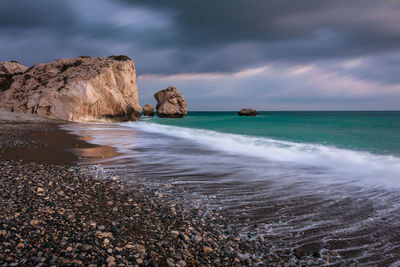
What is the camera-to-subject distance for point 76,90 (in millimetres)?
31594

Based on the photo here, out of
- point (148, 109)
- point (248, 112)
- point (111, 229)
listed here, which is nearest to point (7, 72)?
point (148, 109)

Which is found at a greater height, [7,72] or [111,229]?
[7,72]

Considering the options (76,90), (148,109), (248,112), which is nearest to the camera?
(76,90)

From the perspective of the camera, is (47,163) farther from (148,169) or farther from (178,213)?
(178,213)

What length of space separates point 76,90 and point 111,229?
1314 inches

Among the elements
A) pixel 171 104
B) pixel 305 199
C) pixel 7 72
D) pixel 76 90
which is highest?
pixel 7 72

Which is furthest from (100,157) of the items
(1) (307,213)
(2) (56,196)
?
(1) (307,213)

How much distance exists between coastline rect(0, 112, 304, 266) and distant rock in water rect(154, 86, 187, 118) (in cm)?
6819

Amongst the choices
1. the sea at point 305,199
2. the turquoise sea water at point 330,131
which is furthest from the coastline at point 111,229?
the turquoise sea water at point 330,131

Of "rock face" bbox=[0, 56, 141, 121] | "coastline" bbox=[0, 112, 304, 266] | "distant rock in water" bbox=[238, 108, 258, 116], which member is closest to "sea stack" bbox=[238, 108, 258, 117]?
"distant rock in water" bbox=[238, 108, 258, 116]

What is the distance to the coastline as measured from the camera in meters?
2.34

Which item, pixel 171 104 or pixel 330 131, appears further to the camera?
pixel 171 104

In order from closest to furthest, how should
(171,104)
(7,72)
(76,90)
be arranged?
(76,90) → (7,72) → (171,104)

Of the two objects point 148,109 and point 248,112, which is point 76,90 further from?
point 248,112
